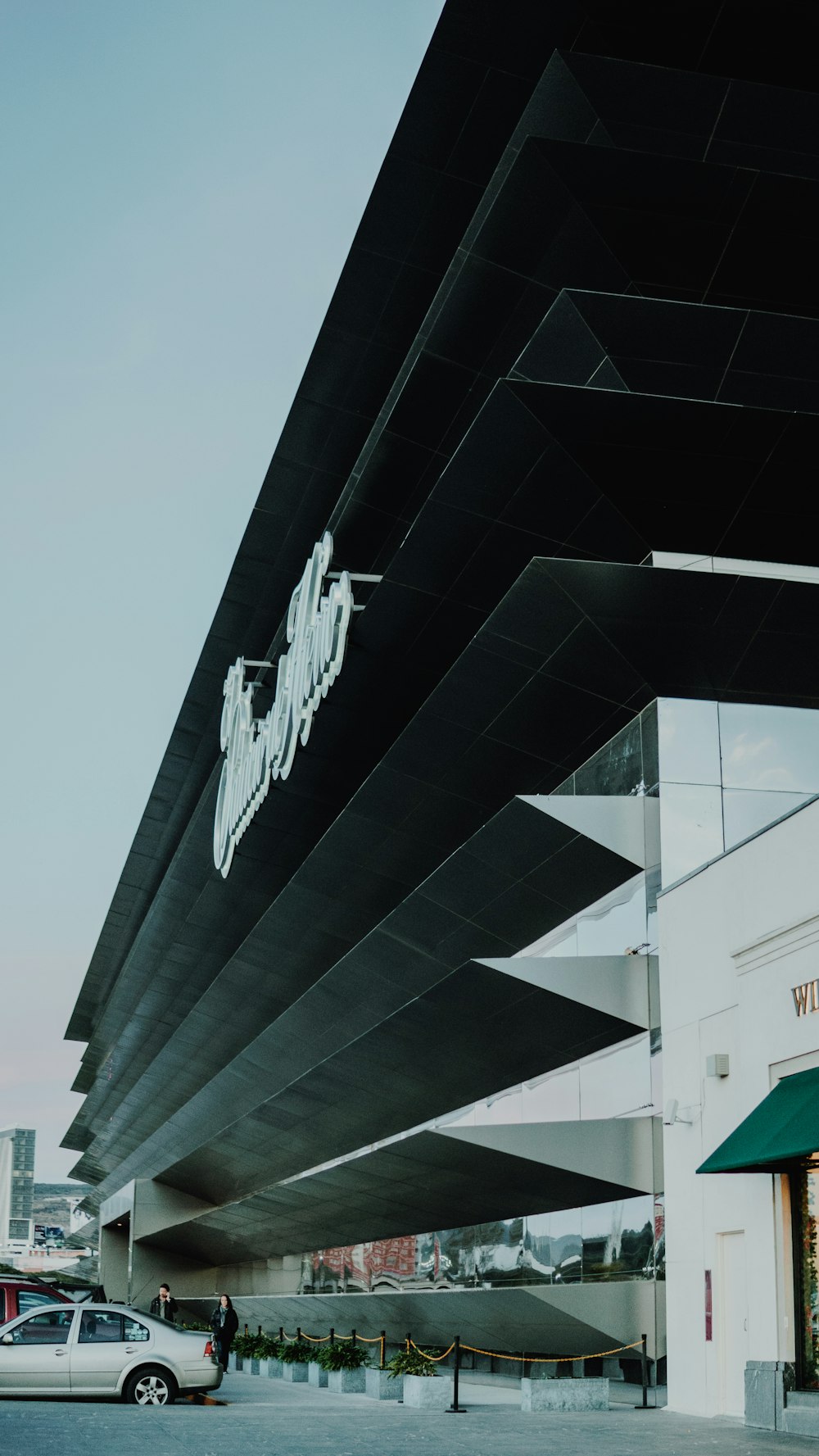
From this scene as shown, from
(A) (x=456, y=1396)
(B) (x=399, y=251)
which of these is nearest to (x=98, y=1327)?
(A) (x=456, y=1396)

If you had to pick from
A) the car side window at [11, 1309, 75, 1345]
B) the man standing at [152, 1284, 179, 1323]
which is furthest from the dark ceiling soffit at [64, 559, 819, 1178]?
the man standing at [152, 1284, 179, 1323]

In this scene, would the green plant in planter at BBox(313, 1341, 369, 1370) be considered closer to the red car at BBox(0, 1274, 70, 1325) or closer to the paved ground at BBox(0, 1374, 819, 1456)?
the paved ground at BBox(0, 1374, 819, 1456)

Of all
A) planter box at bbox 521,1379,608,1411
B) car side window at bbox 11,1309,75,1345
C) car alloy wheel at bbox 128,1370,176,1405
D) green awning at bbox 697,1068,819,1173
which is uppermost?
green awning at bbox 697,1068,819,1173

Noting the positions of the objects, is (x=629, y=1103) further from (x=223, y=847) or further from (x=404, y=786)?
(x=223, y=847)

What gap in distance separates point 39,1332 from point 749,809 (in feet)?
41.2

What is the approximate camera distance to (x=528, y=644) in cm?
2134

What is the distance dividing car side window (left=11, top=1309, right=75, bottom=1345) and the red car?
4.17m

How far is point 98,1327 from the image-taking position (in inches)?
848

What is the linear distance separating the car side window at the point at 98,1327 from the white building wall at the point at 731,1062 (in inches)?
327

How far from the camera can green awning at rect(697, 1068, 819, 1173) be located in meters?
14.2

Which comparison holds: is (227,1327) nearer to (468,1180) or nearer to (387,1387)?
(468,1180)

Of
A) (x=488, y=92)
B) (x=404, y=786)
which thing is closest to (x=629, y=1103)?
(x=404, y=786)

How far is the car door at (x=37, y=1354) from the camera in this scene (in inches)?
827

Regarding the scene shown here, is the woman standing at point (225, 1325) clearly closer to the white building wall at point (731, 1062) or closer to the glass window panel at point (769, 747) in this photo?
the white building wall at point (731, 1062)
